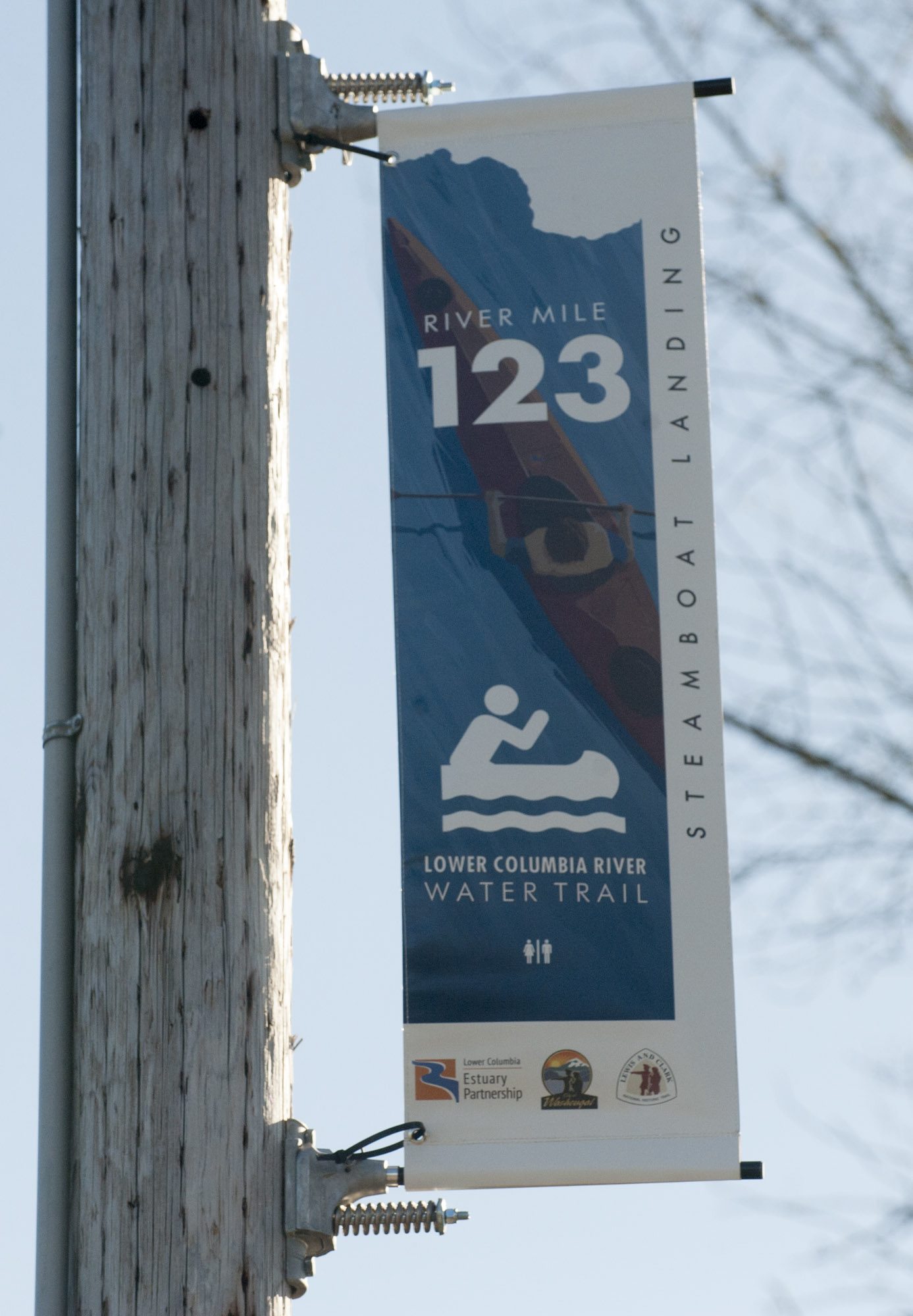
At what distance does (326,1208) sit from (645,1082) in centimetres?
66

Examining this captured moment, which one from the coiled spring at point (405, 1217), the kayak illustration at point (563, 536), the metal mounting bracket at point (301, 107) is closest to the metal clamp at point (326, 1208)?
the coiled spring at point (405, 1217)

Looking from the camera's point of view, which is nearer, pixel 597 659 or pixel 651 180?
pixel 597 659

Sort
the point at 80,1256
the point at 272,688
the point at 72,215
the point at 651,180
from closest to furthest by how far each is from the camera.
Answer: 1. the point at 80,1256
2. the point at 272,688
3. the point at 72,215
4. the point at 651,180

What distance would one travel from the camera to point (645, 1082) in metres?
3.71

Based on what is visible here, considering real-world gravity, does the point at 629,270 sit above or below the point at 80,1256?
above

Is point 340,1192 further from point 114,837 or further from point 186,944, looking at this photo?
point 114,837

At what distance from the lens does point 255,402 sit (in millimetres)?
3832

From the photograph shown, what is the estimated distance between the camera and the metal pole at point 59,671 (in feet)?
11.4

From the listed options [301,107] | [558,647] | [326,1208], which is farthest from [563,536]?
[326,1208]

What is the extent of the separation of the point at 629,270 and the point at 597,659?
2.87ft

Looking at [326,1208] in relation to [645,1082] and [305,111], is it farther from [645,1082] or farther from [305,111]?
[305,111]

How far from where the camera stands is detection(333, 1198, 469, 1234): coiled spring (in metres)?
3.59

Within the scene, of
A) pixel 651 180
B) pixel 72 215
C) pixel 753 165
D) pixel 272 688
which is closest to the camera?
pixel 272 688

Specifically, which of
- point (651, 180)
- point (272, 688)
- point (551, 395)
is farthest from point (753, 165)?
point (272, 688)
